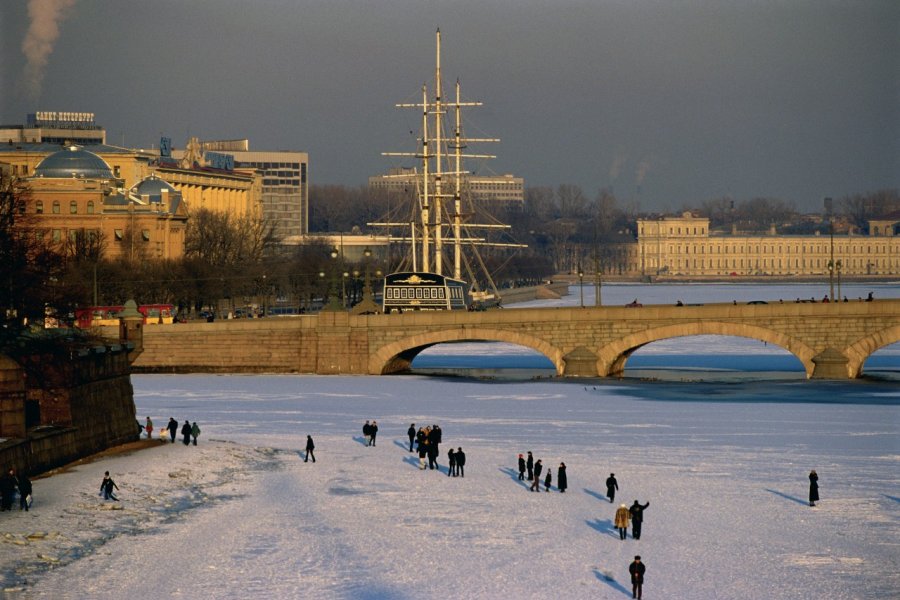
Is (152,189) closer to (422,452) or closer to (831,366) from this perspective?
(831,366)

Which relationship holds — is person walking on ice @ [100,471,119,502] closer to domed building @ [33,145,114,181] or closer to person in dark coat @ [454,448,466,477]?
person in dark coat @ [454,448,466,477]

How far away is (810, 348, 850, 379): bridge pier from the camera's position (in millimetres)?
74000

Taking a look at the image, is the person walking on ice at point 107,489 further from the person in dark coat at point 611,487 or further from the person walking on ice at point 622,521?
the person walking on ice at point 622,521

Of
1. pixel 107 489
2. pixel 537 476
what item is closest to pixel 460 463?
pixel 537 476

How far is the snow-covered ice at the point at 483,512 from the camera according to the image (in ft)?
114

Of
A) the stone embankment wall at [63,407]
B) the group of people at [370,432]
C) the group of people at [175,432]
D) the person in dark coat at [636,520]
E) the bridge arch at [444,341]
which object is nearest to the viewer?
the person in dark coat at [636,520]

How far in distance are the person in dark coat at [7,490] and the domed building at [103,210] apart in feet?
243

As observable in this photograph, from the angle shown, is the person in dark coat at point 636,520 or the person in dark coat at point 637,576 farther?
the person in dark coat at point 636,520

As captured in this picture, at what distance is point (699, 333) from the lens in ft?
252

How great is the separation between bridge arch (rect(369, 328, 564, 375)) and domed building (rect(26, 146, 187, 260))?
121 feet

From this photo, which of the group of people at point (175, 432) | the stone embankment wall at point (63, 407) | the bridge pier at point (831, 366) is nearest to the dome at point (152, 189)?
the bridge pier at point (831, 366)

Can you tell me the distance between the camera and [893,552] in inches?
1457

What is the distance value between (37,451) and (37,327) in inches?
371

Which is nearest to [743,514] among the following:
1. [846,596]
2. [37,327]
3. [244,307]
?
[846,596]
